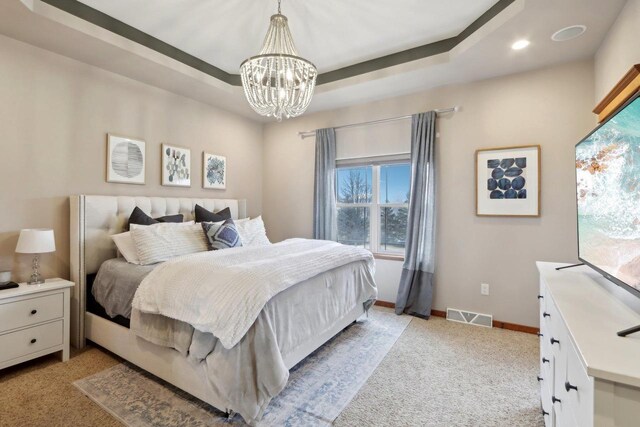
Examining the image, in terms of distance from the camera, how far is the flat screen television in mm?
1106

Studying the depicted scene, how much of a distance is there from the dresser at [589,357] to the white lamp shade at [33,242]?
10.6 feet

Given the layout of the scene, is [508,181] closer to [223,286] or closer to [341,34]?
[341,34]

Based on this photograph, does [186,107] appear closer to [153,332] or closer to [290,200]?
[290,200]

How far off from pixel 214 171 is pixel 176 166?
548 millimetres

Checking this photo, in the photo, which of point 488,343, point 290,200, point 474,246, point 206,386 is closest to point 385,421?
point 206,386

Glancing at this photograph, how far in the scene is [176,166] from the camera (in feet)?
12.0

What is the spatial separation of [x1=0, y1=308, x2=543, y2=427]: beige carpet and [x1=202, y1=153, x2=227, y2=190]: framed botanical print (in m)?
2.21

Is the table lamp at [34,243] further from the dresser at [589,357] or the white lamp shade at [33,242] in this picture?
the dresser at [589,357]

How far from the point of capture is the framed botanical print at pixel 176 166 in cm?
353

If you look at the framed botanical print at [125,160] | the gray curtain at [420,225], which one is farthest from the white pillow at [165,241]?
the gray curtain at [420,225]

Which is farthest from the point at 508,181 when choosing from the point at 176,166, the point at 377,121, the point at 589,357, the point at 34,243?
the point at 34,243

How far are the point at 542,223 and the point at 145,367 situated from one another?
372 cm

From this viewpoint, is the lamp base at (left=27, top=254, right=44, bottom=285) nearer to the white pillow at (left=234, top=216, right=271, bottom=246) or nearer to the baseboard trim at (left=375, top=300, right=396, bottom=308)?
the white pillow at (left=234, top=216, right=271, bottom=246)

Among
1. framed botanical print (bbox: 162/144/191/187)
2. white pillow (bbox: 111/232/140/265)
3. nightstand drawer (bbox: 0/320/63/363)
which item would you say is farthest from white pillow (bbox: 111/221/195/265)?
framed botanical print (bbox: 162/144/191/187)
